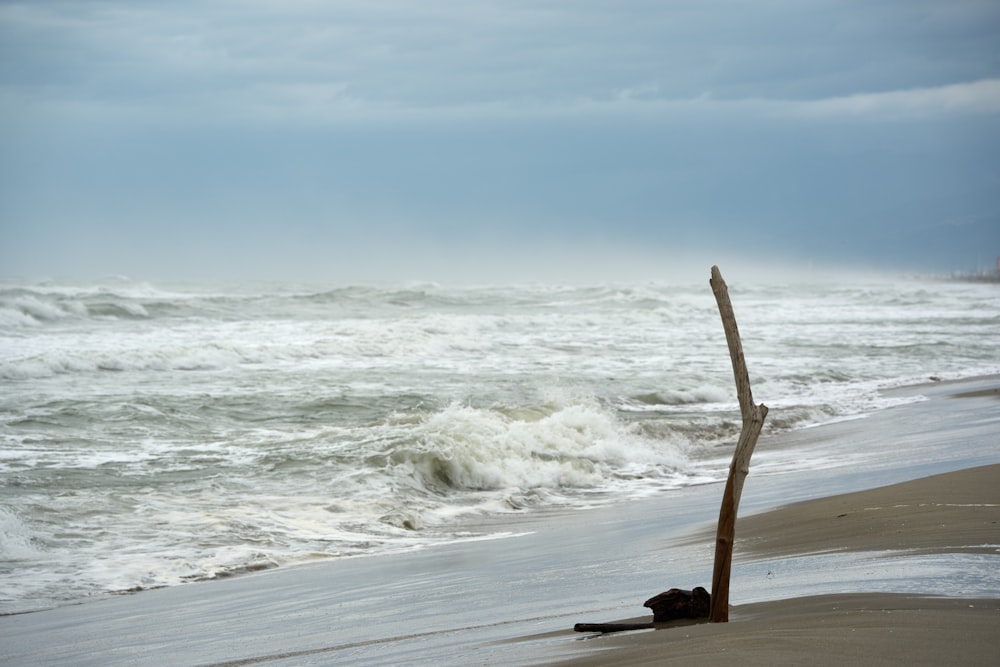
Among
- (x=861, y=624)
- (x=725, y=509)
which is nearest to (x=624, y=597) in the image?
(x=725, y=509)

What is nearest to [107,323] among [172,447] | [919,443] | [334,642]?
[172,447]

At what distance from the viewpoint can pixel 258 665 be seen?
5.16 m

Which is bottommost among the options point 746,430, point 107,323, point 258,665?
point 258,665

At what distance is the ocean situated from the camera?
934 cm

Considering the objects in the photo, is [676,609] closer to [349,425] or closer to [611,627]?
[611,627]

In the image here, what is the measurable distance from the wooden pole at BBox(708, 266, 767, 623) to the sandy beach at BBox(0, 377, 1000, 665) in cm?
14

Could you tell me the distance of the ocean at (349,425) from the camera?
9336 mm

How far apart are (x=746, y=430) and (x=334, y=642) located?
241 centimetres

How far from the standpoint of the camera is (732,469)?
15.4 feet

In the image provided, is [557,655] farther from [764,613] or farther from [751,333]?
[751,333]

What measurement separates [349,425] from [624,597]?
1037 centimetres

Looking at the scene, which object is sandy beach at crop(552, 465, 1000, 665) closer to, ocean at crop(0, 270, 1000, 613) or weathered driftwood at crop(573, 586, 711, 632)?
weathered driftwood at crop(573, 586, 711, 632)

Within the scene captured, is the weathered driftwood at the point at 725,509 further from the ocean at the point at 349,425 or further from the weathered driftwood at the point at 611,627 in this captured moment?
the ocean at the point at 349,425

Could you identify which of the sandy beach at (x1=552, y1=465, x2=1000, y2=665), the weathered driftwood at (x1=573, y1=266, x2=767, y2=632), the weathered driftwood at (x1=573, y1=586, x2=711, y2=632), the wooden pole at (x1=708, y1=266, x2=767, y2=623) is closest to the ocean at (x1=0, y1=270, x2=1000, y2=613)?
the sandy beach at (x1=552, y1=465, x2=1000, y2=665)
